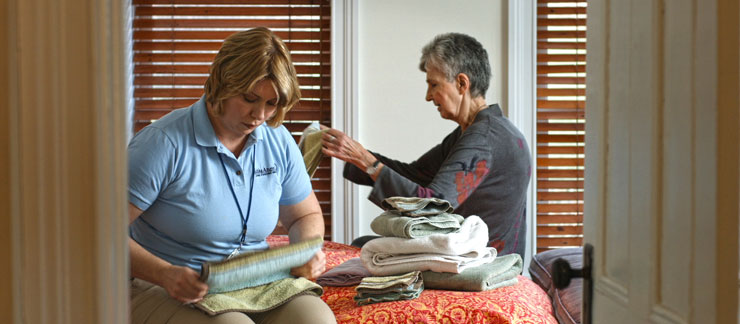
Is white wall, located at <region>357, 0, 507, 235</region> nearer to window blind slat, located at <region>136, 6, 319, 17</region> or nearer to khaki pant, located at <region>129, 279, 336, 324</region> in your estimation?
window blind slat, located at <region>136, 6, 319, 17</region>

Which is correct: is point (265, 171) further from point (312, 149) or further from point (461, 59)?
point (461, 59)

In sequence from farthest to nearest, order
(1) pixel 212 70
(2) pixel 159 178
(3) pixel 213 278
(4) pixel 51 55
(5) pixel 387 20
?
(5) pixel 387 20
(1) pixel 212 70
(2) pixel 159 178
(3) pixel 213 278
(4) pixel 51 55

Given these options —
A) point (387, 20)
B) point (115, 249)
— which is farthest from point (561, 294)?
point (387, 20)

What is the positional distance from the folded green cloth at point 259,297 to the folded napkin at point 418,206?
334mm

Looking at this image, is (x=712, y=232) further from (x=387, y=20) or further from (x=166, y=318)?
(x=387, y=20)

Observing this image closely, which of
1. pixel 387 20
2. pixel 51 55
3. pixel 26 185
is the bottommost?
pixel 26 185

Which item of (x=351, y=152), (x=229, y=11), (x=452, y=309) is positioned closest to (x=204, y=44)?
(x=229, y=11)

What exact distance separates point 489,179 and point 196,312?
1.21 m

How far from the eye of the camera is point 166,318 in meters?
1.63

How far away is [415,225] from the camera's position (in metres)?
1.94

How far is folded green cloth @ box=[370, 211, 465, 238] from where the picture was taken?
1.93 meters

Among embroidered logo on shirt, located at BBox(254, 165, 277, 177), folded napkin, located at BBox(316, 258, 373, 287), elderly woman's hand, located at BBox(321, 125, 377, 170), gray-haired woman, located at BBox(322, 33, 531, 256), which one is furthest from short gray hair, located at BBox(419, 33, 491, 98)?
embroidered logo on shirt, located at BBox(254, 165, 277, 177)

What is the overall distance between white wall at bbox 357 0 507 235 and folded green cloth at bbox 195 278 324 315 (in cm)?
185

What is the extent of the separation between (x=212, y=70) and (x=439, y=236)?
0.71 meters
